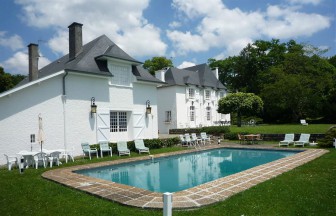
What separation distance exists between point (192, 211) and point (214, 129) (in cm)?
1853

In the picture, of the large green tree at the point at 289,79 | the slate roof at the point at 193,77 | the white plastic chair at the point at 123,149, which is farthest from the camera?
the large green tree at the point at 289,79

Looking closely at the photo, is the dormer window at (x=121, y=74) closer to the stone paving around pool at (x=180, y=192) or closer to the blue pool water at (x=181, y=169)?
the blue pool water at (x=181, y=169)

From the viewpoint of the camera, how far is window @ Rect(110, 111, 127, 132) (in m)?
17.7

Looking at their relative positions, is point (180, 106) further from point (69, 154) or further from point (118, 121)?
point (69, 154)

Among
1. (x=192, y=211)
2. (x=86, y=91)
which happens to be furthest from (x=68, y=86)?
(x=192, y=211)

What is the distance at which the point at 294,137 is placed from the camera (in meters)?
18.9

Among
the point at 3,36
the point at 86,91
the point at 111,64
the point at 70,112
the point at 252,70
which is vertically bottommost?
the point at 70,112

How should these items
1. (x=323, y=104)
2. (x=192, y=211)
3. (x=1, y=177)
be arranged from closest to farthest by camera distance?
(x=192, y=211), (x=1, y=177), (x=323, y=104)

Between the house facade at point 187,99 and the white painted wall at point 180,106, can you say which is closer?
the white painted wall at point 180,106

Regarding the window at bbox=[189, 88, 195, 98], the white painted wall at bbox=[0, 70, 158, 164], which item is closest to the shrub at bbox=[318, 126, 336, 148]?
the white painted wall at bbox=[0, 70, 158, 164]

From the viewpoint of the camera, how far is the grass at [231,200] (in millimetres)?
5492

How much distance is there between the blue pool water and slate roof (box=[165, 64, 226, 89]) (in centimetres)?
1560

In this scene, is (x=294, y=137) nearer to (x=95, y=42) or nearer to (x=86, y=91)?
(x=86, y=91)

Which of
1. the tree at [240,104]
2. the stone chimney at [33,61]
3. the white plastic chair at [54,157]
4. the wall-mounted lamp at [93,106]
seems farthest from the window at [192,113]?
the white plastic chair at [54,157]
